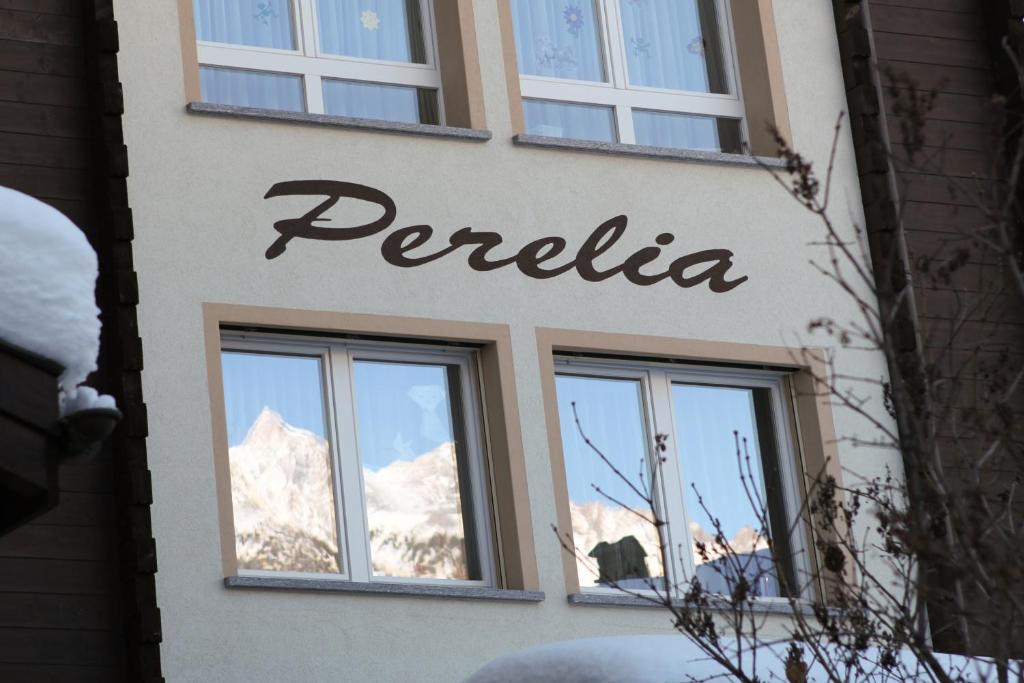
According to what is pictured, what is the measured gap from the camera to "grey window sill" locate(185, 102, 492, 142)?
14.0 meters

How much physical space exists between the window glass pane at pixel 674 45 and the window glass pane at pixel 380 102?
1615mm

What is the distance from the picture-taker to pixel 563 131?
51.1 feet

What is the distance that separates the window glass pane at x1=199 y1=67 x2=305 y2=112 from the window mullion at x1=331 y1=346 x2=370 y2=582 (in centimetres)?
175

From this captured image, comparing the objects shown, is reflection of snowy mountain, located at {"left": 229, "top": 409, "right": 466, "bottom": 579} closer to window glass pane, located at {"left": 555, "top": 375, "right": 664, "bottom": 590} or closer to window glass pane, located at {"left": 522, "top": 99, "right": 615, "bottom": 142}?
window glass pane, located at {"left": 555, "top": 375, "right": 664, "bottom": 590}

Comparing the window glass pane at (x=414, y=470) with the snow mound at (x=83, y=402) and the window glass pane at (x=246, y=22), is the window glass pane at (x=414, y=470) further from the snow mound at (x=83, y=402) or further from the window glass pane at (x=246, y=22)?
the snow mound at (x=83, y=402)

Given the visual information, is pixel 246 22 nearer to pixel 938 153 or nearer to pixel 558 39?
pixel 558 39

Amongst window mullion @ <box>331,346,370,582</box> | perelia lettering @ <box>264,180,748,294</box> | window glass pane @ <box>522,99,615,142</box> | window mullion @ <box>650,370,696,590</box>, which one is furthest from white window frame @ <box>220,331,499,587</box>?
window glass pane @ <box>522,99,615,142</box>

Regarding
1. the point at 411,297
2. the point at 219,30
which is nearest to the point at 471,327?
the point at 411,297

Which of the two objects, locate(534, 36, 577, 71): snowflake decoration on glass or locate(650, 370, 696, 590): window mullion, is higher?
locate(534, 36, 577, 71): snowflake decoration on glass

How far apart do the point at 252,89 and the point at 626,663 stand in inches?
216

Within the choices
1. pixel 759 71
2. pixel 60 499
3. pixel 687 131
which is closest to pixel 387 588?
pixel 60 499

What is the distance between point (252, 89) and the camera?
14.8 meters

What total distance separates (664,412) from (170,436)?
137 inches

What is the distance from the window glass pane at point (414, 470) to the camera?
45.9ft
